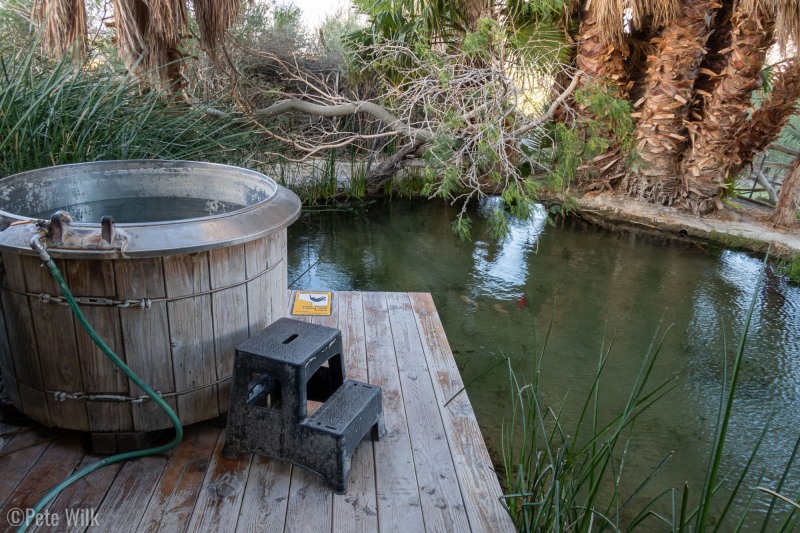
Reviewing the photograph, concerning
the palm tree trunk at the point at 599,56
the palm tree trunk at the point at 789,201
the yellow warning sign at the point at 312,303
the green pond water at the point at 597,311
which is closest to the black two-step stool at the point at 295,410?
the green pond water at the point at 597,311

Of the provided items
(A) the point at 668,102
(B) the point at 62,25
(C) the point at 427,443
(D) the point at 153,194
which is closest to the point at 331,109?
(B) the point at 62,25

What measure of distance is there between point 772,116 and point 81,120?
669 centimetres

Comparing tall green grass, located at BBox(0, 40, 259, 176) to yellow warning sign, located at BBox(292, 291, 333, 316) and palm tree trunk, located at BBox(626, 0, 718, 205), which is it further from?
palm tree trunk, located at BBox(626, 0, 718, 205)

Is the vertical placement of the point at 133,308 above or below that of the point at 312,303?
above

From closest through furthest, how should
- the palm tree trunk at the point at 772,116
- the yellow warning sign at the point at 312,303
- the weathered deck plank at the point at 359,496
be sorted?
the weathered deck plank at the point at 359,496, the yellow warning sign at the point at 312,303, the palm tree trunk at the point at 772,116

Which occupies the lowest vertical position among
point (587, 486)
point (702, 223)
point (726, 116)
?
point (587, 486)

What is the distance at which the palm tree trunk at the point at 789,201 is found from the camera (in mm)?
6109

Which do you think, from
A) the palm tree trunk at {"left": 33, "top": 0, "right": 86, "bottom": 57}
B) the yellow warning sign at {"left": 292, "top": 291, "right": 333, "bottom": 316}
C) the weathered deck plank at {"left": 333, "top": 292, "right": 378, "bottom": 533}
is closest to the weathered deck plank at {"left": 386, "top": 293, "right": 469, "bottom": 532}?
the weathered deck plank at {"left": 333, "top": 292, "right": 378, "bottom": 533}

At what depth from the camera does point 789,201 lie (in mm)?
6211

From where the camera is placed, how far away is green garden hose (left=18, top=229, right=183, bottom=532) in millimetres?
1651

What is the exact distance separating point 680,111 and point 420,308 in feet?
16.9

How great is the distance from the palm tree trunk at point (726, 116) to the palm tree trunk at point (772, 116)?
0.38 feet

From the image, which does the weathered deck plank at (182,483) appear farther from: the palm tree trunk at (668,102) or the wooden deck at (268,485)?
the palm tree trunk at (668,102)

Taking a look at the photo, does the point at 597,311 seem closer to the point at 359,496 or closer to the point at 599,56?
the point at 359,496
